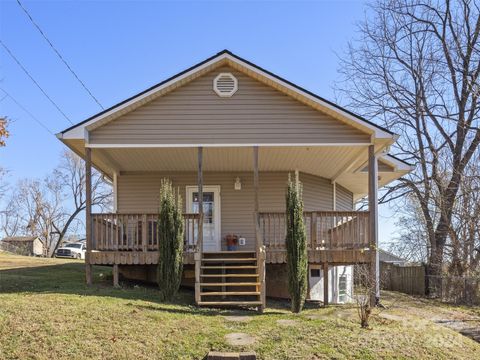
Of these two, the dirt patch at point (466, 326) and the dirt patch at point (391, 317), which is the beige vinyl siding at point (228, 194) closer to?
the dirt patch at point (391, 317)

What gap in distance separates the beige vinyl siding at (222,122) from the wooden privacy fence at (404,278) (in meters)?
7.93

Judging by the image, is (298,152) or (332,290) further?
(332,290)

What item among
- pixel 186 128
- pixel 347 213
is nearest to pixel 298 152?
pixel 347 213

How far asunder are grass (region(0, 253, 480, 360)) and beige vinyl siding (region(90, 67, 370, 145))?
12.5ft

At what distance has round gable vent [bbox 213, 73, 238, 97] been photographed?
41.2 feet

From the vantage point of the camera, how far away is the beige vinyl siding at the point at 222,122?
12.4m

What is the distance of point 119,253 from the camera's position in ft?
39.5

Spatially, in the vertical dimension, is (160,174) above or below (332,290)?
above

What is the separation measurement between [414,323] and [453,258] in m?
9.34

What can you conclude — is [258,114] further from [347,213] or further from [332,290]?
[332,290]

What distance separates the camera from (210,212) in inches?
625

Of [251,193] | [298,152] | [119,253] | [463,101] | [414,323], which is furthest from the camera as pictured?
[463,101]

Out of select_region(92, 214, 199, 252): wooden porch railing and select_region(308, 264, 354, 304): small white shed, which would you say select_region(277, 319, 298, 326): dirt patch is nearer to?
select_region(92, 214, 199, 252): wooden porch railing

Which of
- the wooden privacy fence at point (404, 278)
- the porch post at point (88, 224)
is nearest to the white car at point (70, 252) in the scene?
the wooden privacy fence at point (404, 278)
